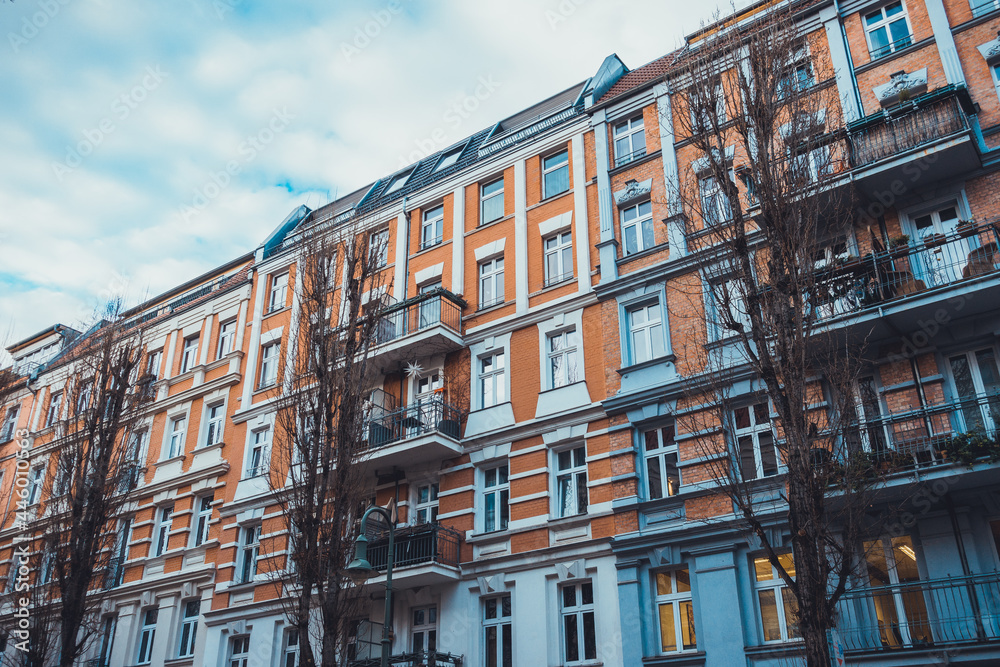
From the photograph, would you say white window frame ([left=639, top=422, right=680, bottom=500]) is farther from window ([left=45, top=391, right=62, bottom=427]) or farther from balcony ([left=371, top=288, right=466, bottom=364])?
window ([left=45, top=391, right=62, bottom=427])

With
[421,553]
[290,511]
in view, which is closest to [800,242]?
[421,553]

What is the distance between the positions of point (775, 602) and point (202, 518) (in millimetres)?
18661

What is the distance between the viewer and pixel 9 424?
36719 millimetres

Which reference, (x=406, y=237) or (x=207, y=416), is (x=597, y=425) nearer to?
(x=406, y=237)

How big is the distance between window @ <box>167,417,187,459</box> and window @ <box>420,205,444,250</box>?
11376 millimetres

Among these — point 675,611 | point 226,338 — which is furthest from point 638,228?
point 226,338

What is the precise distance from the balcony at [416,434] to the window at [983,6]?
14.8 meters

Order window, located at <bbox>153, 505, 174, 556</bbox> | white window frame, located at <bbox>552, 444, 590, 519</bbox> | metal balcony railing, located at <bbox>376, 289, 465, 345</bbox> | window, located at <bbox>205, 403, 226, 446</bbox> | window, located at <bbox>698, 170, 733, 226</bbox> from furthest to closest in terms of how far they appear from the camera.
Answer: window, located at <bbox>205, 403, 226, 446</bbox> → window, located at <bbox>153, 505, 174, 556</bbox> → metal balcony railing, located at <bbox>376, 289, 465, 345</bbox> → white window frame, located at <bbox>552, 444, 590, 519</bbox> → window, located at <bbox>698, 170, 733, 226</bbox>

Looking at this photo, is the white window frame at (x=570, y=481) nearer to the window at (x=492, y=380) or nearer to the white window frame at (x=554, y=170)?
the window at (x=492, y=380)

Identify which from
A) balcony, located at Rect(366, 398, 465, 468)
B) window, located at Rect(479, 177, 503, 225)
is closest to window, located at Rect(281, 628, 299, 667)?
balcony, located at Rect(366, 398, 465, 468)

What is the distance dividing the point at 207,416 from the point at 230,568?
6.26m

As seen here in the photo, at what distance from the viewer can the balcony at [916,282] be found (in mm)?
Answer: 14406

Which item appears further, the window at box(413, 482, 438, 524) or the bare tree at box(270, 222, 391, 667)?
the window at box(413, 482, 438, 524)

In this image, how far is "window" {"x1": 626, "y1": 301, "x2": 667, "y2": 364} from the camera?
18969 mm
